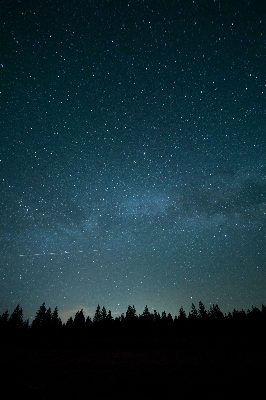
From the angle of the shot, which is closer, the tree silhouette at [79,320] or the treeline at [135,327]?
the treeline at [135,327]

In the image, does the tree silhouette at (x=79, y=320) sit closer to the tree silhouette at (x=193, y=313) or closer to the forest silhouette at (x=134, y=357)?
the forest silhouette at (x=134, y=357)

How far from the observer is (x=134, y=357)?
89.7 ft

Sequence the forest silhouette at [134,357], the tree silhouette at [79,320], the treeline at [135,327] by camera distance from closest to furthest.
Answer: the forest silhouette at [134,357] < the treeline at [135,327] < the tree silhouette at [79,320]

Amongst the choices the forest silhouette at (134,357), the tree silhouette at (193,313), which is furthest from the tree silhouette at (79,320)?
the tree silhouette at (193,313)

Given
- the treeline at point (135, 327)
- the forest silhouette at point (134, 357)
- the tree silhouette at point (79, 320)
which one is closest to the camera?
the forest silhouette at point (134, 357)

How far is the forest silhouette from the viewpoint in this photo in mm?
11828

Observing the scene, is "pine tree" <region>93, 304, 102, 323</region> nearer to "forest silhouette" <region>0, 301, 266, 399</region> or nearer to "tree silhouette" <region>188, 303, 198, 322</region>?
"forest silhouette" <region>0, 301, 266, 399</region>

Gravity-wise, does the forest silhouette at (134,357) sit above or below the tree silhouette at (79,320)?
below

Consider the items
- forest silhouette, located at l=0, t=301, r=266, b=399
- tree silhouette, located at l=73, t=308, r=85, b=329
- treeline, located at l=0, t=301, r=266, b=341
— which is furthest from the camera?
tree silhouette, located at l=73, t=308, r=85, b=329

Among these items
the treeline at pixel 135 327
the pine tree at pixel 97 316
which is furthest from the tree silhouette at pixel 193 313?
the pine tree at pixel 97 316

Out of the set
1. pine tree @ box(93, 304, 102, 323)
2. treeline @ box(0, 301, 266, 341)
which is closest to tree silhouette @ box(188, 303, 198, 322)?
treeline @ box(0, 301, 266, 341)

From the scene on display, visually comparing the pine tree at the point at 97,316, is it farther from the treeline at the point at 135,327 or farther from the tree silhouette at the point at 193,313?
the tree silhouette at the point at 193,313

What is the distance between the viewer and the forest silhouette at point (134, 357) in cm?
1183

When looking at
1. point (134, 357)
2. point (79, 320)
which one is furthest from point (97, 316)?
point (134, 357)
